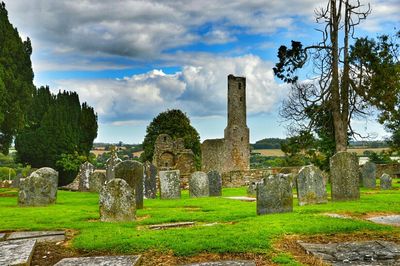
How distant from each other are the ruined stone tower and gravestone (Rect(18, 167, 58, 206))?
30.4 metres

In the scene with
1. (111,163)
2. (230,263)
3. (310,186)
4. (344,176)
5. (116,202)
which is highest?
(111,163)

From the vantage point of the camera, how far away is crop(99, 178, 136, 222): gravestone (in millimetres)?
10461

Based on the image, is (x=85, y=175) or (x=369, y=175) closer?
(x=369, y=175)

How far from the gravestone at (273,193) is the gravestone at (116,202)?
328 centimetres

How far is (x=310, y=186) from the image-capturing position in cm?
1370

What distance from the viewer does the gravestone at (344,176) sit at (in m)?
14.0

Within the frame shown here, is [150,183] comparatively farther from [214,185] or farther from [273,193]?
[273,193]

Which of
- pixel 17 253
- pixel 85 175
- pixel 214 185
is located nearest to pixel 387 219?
pixel 17 253

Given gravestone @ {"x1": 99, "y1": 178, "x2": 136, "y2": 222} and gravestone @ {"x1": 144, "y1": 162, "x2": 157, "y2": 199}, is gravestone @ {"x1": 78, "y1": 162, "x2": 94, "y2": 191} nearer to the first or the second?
gravestone @ {"x1": 144, "y1": 162, "x2": 157, "y2": 199}

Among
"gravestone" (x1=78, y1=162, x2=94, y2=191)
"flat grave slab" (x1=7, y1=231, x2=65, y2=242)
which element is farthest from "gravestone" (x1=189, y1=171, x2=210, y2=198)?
"flat grave slab" (x1=7, y1=231, x2=65, y2=242)

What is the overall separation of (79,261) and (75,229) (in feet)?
11.6

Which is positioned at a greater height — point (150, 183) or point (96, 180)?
point (96, 180)

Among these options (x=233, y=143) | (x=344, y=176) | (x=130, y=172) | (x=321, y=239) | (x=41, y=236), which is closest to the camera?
(x=321, y=239)

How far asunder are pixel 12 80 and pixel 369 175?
2266 centimetres
